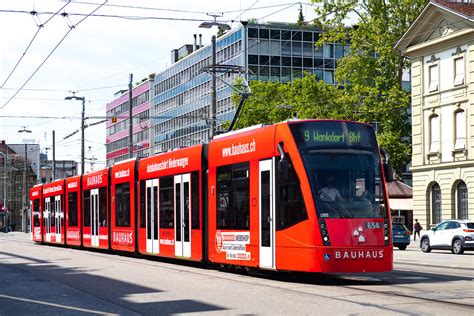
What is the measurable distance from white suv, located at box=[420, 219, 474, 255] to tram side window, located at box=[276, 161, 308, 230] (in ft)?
66.6

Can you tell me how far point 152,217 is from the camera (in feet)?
83.7

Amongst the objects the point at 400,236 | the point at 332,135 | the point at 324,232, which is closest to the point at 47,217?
the point at 400,236

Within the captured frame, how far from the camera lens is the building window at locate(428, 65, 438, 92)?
4981cm

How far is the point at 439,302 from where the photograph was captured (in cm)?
1283

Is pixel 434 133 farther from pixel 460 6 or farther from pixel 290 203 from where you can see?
pixel 290 203

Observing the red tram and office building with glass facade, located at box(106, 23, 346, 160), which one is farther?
office building with glass facade, located at box(106, 23, 346, 160)

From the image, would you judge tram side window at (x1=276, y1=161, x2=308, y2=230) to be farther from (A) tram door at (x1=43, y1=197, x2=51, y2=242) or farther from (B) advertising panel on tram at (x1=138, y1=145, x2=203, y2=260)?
(A) tram door at (x1=43, y1=197, x2=51, y2=242)

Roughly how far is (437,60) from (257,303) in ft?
127

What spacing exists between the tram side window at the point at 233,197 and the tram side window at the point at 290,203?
1509 mm

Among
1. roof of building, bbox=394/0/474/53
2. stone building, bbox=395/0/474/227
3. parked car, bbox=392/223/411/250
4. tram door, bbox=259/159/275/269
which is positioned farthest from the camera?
roof of building, bbox=394/0/474/53

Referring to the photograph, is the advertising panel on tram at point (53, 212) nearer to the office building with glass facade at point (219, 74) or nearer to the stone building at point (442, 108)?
the stone building at point (442, 108)

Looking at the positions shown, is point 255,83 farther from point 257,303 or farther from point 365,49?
point 257,303

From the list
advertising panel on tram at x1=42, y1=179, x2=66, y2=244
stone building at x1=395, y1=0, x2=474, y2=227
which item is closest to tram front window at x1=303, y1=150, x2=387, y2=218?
advertising panel on tram at x1=42, y1=179, x2=66, y2=244

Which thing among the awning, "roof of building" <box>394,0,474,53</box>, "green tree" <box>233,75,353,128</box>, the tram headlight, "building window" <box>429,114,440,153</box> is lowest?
the awning
